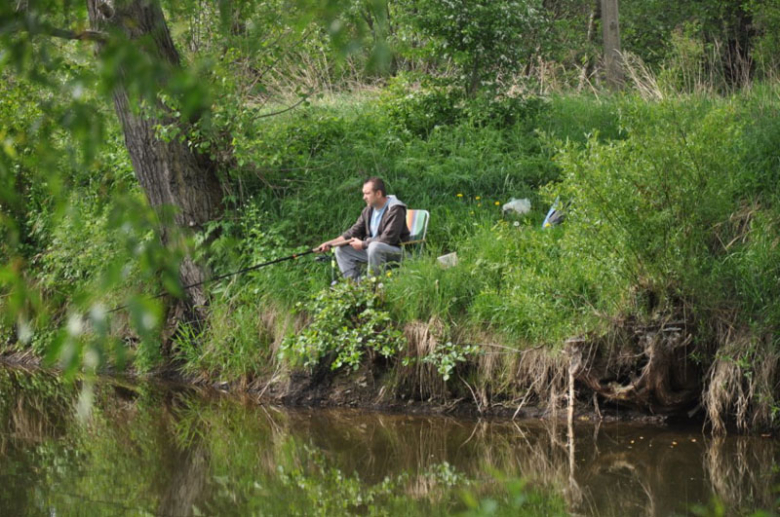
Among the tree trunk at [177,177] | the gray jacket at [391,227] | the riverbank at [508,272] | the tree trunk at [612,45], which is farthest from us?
the tree trunk at [612,45]

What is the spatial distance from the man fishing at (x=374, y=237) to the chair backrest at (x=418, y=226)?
12 centimetres

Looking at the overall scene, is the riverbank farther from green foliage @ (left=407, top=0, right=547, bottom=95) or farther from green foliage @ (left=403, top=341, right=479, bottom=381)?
green foliage @ (left=407, top=0, right=547, bottom=95)

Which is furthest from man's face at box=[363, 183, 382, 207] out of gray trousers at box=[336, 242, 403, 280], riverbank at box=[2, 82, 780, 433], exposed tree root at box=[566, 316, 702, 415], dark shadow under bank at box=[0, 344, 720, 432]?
exposed tree root at box=[566, 316, 702, 415]

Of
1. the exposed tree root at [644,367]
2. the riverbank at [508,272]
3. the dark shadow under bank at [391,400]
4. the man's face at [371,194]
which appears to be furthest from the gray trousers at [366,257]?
the exposed tree root at [644,367]

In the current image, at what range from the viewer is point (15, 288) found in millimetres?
1900

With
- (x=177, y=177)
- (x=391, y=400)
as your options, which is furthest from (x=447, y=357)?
(x=177, y=177)

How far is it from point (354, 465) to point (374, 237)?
255 centimetres

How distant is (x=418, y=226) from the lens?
8922mm

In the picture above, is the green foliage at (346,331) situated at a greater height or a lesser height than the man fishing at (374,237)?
lesser

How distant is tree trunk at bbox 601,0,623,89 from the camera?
1232cm

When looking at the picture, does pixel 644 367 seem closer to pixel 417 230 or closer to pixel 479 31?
pixel 417 230

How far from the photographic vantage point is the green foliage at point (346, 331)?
7.83 metres

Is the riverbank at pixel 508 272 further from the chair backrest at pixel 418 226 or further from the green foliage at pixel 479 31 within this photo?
the green foliage at pixel 479 31

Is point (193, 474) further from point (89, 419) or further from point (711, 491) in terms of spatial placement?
point (711, 491)
